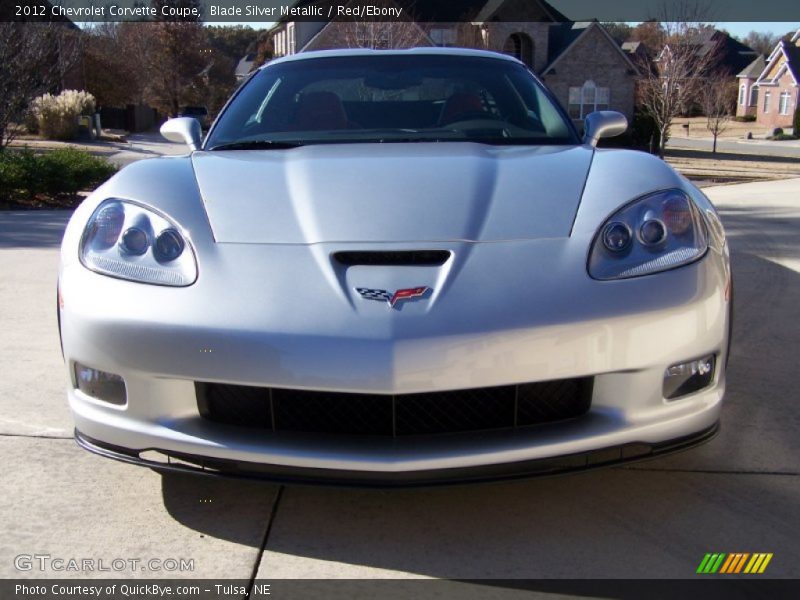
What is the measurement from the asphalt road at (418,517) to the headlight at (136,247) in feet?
2.40

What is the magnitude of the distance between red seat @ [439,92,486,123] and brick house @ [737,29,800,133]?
2463 inches

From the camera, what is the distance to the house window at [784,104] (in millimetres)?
60438

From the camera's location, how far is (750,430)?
317 centimetres

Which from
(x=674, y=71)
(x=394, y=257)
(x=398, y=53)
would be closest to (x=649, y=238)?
(x=394, y=257)

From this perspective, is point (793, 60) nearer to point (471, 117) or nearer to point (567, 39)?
point (567, 39)

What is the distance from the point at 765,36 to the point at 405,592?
118 meters

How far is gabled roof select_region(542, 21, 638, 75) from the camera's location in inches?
1560

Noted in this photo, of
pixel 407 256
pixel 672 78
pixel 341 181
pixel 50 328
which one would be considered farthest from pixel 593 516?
pixel 672 78

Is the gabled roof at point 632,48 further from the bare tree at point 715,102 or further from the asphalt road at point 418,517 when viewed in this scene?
the asphalt road at point 418,517

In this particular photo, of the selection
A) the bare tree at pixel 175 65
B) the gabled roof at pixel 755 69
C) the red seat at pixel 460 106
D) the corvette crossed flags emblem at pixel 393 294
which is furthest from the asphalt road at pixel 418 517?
the gabled roof at pixel 755 69

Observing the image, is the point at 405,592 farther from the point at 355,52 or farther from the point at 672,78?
the point at 672,78

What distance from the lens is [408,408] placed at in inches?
88.4

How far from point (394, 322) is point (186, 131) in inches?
78.3

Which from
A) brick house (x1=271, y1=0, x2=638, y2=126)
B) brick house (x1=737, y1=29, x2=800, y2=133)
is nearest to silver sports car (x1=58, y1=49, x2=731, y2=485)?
brick house (x1=271, y1=0, x2=638, y2=126)
